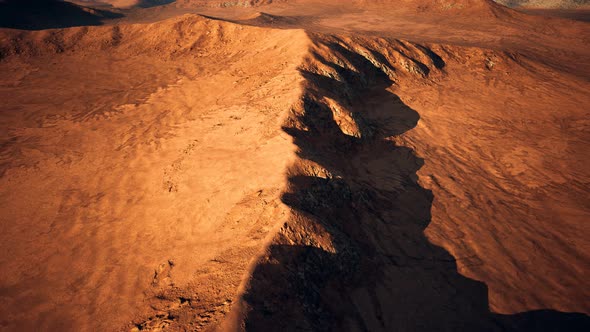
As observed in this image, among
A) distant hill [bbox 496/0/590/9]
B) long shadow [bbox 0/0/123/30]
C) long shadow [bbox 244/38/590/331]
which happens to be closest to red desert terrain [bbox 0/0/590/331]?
long shadow [bbox 244/38/590/331]

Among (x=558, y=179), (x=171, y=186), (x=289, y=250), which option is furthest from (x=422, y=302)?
(x=558, y=179)

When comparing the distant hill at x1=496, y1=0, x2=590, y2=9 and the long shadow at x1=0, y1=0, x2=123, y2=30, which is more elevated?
the distant hill at x1=496, y1=0, x2=590, y2=9

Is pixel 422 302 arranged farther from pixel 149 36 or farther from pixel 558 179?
pixel 149 36

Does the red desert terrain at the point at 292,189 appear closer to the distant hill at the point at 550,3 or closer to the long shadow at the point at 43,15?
the long shadow at the point at 43,15

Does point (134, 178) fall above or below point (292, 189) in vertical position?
below

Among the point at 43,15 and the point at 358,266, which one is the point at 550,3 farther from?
the point at 43,15

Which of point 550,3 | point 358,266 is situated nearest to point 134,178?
point 358,266

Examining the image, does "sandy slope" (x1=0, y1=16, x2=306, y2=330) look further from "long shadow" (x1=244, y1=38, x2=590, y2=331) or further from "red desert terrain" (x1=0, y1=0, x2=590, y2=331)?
"long shadow" (x1=244, y1=38, x2=590, y2=331)

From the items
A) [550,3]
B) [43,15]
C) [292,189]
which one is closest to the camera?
[292,189]
